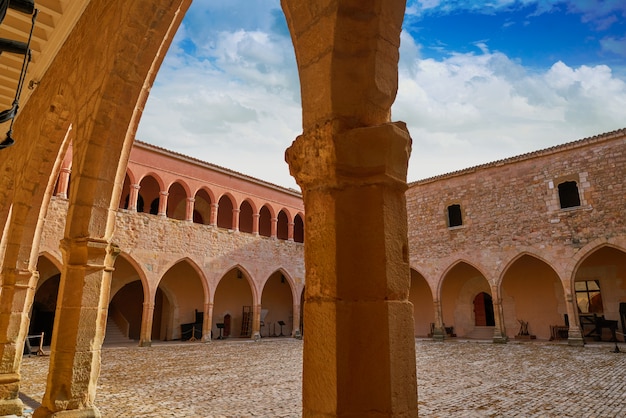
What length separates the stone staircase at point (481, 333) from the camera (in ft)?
54.1

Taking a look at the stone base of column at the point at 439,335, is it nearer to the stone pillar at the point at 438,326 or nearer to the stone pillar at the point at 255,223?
the stone pillar at the point at 438,326

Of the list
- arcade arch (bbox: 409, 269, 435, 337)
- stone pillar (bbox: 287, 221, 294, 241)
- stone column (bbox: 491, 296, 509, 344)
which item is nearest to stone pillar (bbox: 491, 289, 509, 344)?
stone column (bbox: 491, 296, 509, 344)

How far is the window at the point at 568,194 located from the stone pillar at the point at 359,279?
15.0 metres

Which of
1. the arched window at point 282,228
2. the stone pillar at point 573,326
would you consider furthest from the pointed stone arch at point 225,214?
the stone pillar at point 573,326

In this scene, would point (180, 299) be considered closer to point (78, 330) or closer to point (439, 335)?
point (439, 335)

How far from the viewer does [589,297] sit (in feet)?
48.3

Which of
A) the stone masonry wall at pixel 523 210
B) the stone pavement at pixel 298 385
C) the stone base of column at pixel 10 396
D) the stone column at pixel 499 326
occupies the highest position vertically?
the stone masonry wall at pixel 523 210

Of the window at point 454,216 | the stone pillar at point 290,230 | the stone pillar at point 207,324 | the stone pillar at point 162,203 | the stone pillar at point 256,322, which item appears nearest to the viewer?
the stone pillar at point 162,203

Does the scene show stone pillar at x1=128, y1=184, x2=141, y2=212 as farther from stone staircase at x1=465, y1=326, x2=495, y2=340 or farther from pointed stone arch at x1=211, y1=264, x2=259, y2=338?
stone staircase at x1=465, y1=326, x2=495, y2=340

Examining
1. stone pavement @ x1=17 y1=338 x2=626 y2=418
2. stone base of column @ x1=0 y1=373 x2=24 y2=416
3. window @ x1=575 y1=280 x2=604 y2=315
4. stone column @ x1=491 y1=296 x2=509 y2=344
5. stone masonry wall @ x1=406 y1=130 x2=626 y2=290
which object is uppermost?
stone masonry wall @ x1=406 y1=130 x2=626 y2=290

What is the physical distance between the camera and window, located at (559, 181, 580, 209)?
47.1ft

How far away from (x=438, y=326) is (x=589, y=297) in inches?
208

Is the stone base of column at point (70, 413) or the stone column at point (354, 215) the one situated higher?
the stone column at point (354, 215)

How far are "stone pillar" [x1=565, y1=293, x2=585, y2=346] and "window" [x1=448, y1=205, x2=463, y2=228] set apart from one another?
4.71 m
